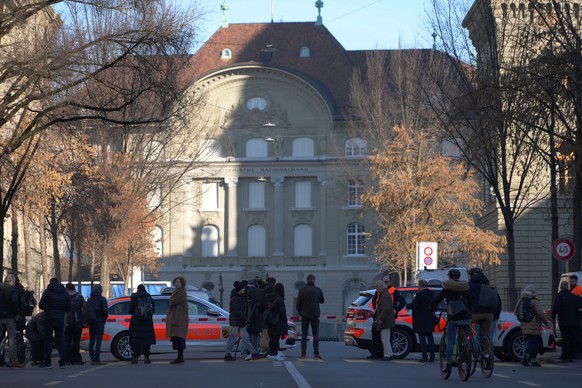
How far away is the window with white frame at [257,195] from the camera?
96.0 m

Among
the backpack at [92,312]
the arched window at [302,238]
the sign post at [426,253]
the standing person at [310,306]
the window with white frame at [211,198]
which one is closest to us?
the backpack at [92,312]

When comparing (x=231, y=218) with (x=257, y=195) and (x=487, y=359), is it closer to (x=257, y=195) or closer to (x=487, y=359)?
(x=257, y=195)

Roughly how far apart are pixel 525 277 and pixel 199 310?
31995 mm

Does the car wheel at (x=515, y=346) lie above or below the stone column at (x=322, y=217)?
below

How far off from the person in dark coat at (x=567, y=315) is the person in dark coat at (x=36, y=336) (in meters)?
10.4

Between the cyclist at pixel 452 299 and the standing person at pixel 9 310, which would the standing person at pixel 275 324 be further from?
the cyclist at pixel 452 299

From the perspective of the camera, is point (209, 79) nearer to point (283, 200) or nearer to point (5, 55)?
point (283, 200)

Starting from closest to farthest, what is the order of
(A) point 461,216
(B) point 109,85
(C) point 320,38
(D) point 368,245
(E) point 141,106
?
(B) point 109,85
(E) point 141,106
(A) point 461,216
(D) point 368,245
(C) point 320,38

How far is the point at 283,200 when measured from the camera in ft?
314

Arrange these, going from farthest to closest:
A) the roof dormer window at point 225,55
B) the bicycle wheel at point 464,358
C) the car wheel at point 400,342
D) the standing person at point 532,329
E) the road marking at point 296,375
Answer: the roof dormer window at point 225,55 < the car wheel at point 400,342 < the standing person at point 532,329 < the bicycle wheel at point 464,358 < the road marking at point 296,375

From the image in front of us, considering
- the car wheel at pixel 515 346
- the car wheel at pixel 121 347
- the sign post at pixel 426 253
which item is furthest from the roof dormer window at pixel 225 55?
the car wheel at pixel 515 346

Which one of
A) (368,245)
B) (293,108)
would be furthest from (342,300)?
(293,108)

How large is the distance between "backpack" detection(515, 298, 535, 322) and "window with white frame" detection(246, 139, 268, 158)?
6825 cm

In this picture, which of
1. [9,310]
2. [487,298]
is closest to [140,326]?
[9,310]
